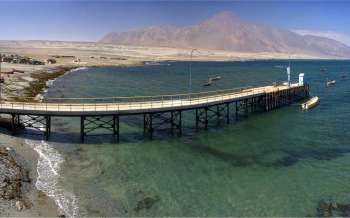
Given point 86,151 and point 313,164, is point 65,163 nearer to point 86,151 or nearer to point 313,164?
point 86,151

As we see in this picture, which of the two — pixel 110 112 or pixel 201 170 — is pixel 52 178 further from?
pixel 110 112

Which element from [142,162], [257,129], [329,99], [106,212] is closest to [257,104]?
[257,129]

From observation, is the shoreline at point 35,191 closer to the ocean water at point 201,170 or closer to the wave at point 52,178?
the wave at point 52,178

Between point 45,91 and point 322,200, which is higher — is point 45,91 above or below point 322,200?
above

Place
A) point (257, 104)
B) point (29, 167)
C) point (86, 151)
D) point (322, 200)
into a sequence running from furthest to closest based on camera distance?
point (257, 104)
point (86, 151)
point (29, 167)
point (322, 200)

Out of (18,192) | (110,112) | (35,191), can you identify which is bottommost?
(35,191)

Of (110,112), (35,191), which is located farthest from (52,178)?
(110,112)

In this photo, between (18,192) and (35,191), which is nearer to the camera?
(18,192)
